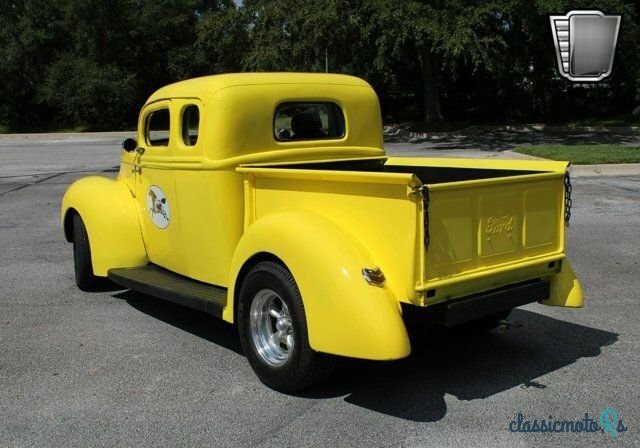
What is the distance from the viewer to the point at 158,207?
5.30 m

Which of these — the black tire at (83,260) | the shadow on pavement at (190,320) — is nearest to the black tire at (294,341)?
the shadow on pavement at (190,320)

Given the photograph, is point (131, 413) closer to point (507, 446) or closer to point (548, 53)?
point (507, 446)

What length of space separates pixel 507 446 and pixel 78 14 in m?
39.3

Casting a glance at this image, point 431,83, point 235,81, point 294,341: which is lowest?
point 294,341

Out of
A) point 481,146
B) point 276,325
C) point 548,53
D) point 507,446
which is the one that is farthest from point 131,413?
point 548,53

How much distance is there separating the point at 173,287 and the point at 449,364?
1.99 meters

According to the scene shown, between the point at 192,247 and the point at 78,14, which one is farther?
the point at 78,14

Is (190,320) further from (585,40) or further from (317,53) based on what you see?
(317,53)

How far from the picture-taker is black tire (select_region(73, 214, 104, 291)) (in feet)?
19.5

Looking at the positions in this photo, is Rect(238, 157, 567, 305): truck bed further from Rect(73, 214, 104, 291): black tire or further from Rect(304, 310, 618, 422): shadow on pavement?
Rect(73, 214, 104, 291): black tire

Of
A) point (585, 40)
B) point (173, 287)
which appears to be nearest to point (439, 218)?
point (173, 287)

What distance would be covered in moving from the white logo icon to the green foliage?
44 centimetres

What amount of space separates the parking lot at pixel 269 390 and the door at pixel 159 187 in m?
0.53

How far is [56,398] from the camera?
3.96 metres
